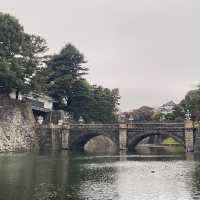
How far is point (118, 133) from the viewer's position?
94750 mm

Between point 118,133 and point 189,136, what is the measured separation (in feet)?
46.2

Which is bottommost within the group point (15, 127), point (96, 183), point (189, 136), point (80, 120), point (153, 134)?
point (96, 183)

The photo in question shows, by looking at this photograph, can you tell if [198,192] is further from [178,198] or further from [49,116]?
[49,116]

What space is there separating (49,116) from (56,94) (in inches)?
264

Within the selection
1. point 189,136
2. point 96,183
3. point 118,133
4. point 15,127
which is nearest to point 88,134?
point 118,133

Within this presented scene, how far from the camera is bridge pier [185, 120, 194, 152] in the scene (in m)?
88.9

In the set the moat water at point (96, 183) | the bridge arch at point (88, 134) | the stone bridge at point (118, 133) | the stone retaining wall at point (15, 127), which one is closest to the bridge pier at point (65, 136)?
the stone bridge at point (118, 133)

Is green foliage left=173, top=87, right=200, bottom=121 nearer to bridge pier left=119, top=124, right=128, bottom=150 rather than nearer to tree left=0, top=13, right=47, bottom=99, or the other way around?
bridge pier left=119, top=124, right=128, bottom=150

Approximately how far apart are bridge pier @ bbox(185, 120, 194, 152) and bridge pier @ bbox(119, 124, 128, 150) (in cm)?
1177

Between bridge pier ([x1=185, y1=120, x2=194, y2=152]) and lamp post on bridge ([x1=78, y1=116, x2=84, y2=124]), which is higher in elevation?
lamp post on bridge ([x1=78, y1=116, x2=84, y2=124])

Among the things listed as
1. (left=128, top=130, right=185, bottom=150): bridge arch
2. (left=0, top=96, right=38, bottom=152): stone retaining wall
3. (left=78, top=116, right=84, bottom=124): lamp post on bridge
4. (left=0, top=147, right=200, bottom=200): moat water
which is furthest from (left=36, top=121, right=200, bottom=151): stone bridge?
(left=0, top=147, right=200, bottom=200): moat water

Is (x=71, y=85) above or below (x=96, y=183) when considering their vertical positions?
above

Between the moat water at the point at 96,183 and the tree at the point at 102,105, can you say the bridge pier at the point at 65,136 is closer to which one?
the tree at the point at 102,105

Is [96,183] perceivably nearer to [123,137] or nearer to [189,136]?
[189,136]
